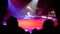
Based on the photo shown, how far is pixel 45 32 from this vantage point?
1.37 metres

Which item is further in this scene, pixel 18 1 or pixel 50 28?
pixel 18 1

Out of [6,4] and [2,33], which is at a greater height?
[6,4]

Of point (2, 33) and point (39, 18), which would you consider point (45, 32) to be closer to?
point (2, 33)

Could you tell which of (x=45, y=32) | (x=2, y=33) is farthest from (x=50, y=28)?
(x=2, y=33)

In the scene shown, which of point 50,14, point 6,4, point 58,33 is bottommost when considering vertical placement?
point 58,33

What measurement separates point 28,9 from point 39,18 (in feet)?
1.40

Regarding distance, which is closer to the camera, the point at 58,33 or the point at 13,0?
the point at 58,33

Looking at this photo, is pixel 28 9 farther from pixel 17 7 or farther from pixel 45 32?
pixel 45 32

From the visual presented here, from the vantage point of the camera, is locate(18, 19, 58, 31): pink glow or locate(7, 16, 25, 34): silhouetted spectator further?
locate(18, 19, 58, 31): pink glow

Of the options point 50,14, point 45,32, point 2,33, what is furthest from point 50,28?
point 50,14

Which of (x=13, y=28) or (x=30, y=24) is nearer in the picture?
(x=13, y=28)

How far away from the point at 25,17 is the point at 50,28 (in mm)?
3358

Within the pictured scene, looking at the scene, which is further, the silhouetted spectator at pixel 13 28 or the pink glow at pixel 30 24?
the pink glow at pixel 30 24

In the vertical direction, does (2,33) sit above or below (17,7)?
below
